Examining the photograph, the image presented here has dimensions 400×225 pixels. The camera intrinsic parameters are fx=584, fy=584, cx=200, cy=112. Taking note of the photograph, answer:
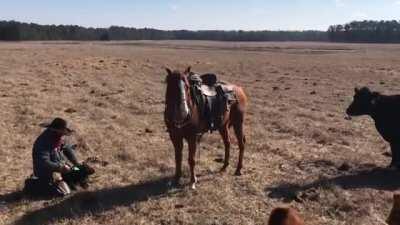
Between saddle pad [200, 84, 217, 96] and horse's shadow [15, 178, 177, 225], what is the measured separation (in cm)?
169

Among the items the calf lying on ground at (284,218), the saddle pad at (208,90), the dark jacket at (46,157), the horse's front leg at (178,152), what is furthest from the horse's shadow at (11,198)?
the calf lying on ground at (284,218)

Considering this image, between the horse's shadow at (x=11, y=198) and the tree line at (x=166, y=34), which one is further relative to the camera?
the tree line at (x=166, y=34)

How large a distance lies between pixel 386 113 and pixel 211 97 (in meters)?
3.35

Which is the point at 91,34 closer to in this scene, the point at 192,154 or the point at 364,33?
the point at 364,33

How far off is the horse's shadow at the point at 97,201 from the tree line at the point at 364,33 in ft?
430

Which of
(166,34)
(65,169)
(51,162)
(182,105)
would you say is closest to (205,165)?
(182,105)

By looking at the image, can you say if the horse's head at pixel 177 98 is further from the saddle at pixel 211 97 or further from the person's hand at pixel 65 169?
the person's hand at pixel 65 169

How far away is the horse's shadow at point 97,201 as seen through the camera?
8.59m

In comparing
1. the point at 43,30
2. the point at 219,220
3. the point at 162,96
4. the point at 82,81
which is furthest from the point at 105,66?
the point at 43,30

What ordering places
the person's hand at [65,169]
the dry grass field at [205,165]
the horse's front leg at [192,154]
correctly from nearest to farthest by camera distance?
the dry grass field at [205,165] → the person's hand at [65,169] → the horse's front leg at [192,154]

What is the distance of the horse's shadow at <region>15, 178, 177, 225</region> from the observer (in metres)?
8.59

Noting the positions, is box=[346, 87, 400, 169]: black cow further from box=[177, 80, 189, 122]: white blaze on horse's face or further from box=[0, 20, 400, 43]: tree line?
box=[0, 20, 400, 43]: tree line

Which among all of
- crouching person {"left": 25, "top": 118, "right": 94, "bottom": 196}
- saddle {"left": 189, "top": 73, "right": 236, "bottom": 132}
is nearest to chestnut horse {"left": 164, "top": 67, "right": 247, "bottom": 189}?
saddle {"left": 189, "top": 73, "right": 236, "bottom": 132}

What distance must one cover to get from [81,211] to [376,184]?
509 centimetres
